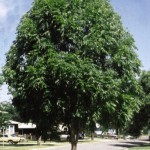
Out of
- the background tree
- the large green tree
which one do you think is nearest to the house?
the background tree

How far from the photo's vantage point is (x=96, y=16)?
1783 centimetres

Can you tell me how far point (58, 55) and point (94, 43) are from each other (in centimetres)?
167

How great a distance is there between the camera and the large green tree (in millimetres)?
16719

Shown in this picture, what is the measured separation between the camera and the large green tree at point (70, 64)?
16.7m

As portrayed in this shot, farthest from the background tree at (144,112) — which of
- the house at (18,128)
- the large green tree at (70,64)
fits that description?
the large green tree at (70,64)

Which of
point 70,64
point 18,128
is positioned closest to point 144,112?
point 18,128

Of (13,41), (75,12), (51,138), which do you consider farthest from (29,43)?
(51,138)

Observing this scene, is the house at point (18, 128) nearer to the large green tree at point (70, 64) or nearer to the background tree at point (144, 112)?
the background tree at point (144, 112)

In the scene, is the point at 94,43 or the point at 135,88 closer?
the point at 94,43

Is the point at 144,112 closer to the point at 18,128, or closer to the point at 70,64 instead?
the point at 18,128

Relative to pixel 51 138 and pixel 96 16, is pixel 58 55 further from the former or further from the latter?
pixel 51 138

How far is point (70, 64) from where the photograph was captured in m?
16.3

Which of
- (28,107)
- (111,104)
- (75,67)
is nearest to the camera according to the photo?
(75,67)

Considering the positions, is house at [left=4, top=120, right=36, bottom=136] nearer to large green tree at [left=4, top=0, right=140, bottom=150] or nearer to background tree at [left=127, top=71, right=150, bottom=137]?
background tree at [left=127, top=71, right=150, bottom=137]
